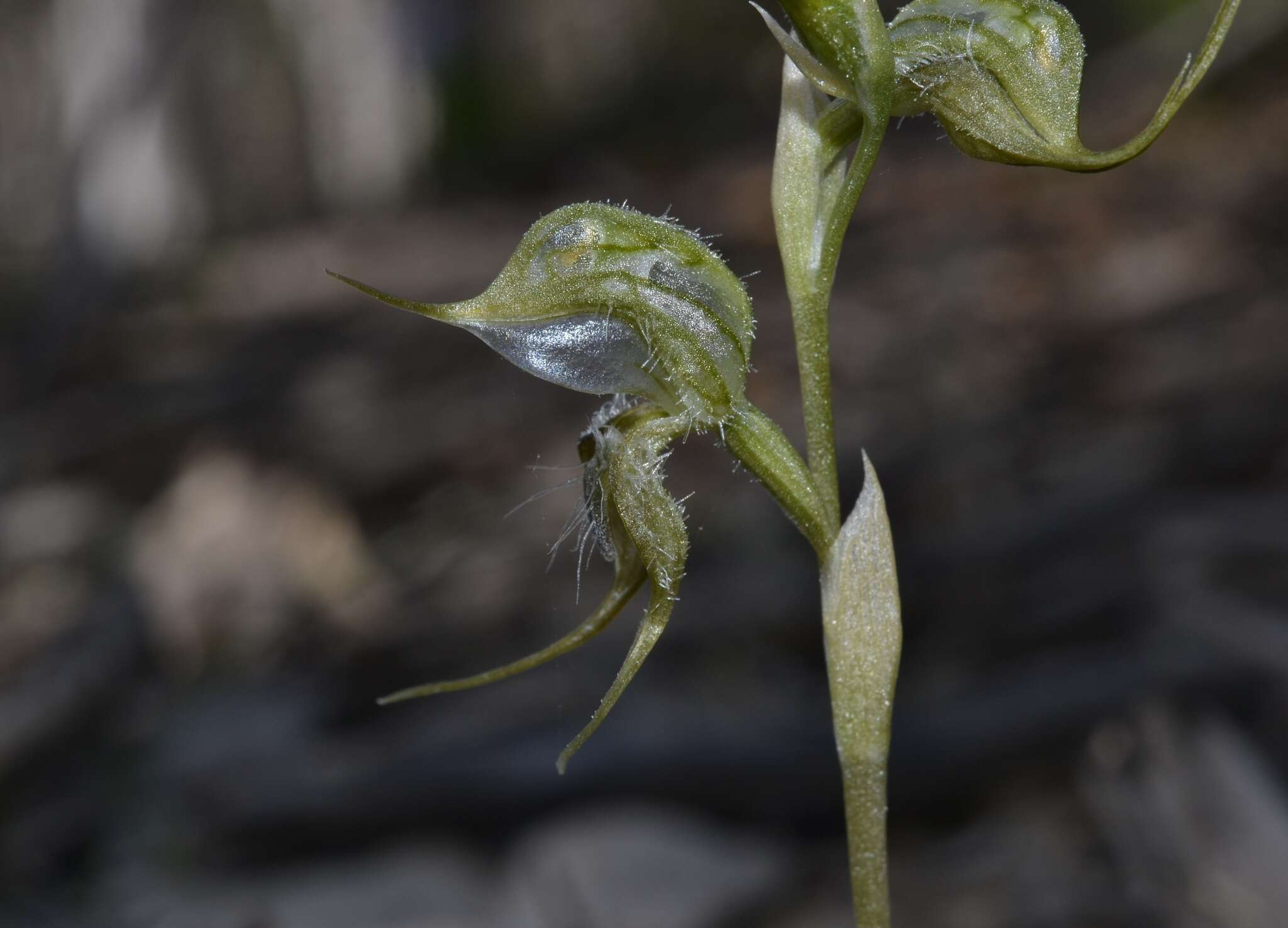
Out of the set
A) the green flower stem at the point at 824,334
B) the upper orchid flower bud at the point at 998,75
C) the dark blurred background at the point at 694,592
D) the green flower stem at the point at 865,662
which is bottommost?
the dark blurred background at the point at 694,592

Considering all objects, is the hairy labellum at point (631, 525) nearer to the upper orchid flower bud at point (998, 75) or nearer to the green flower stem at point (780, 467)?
the green flower stem at point (780, 467)

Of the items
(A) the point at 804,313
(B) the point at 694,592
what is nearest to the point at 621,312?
(A) the point at 804,313

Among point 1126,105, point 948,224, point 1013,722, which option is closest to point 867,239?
point 948,224

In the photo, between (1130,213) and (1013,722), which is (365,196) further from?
(1013,722)

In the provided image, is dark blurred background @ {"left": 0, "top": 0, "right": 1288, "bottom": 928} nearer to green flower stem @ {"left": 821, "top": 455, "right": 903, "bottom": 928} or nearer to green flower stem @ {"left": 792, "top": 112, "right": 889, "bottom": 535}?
green flower stem @ {"left": 821, "top": 455, "right": 903, "bottom": 928}

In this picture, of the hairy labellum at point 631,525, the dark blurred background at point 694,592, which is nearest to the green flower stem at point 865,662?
the hairy labellum at point 631,525

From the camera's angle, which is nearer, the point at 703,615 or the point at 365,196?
the point at 703,615

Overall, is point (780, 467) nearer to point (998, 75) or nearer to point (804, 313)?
point (804, 313)
